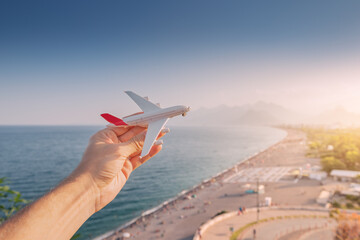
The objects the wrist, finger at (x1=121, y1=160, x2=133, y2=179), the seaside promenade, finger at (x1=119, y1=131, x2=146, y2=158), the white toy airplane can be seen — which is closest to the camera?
the wrist

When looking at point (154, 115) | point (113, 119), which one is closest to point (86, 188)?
point (113, 119)

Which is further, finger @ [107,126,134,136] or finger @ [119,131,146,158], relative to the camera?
finger @ [107,126,134,136]

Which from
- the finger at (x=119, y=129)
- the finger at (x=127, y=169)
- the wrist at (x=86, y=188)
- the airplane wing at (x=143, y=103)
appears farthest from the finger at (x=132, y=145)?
the airplane wing at (x=143, y=103)

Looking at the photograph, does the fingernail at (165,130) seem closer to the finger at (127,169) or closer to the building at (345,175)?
the finger at (127,169)

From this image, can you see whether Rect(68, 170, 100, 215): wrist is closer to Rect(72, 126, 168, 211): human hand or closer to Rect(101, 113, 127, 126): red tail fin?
Rect(72, 126, 168, 211): human hand

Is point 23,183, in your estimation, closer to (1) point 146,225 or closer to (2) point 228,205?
(1) point 146,225

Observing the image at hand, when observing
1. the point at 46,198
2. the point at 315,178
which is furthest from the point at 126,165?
the point at 315,178

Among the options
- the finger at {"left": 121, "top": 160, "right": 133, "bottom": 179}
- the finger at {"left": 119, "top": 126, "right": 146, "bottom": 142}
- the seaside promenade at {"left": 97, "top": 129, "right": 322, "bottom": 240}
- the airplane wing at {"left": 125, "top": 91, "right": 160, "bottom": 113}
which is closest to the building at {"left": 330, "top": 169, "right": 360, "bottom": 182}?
the seaside promenade at {"left": 97, "top": 129, "right": 322, "bottom": 240}

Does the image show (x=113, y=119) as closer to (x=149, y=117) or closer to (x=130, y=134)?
(x=130, y=134)
